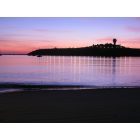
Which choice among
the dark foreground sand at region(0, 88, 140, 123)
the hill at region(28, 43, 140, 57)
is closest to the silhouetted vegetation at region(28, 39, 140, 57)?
the hill at region(28, 43, 140, 57)

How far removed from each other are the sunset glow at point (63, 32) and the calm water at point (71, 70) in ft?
0.54

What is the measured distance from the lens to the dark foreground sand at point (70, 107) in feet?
14.6

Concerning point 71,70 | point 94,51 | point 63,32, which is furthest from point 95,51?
point 71,70

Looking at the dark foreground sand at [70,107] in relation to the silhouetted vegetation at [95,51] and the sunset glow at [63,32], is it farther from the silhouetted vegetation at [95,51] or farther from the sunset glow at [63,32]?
the sunset glow at [63,32]

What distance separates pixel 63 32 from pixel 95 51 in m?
0.45

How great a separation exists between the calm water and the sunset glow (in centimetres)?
16

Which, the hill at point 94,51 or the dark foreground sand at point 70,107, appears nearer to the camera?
the dark foreground sand at point 70,107

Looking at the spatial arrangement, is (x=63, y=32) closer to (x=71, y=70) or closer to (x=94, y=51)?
(x=94, y=51)

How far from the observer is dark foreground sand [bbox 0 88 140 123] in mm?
4445

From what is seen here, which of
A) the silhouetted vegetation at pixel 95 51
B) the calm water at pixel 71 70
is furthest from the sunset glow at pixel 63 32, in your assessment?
the calm water at pixel 71 70

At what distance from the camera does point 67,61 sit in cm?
496
